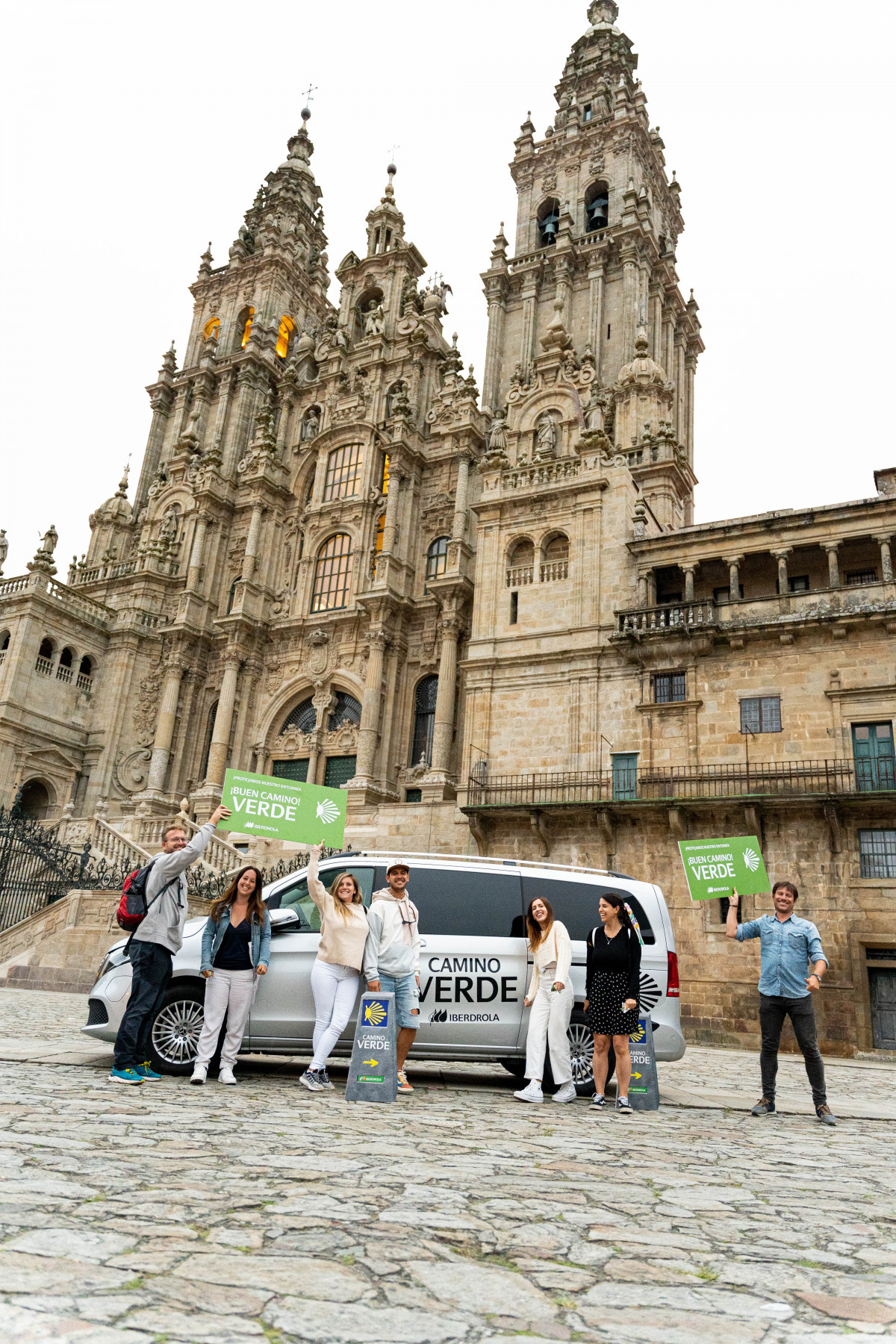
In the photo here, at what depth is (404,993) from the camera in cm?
846

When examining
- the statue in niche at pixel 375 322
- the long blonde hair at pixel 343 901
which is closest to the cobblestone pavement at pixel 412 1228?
the long blonde hair at pixel 343 901

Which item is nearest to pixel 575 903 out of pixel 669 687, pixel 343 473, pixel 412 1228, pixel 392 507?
pixel 412 1228

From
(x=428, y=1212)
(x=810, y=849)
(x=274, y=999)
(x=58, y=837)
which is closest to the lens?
(x=428, y=1212)

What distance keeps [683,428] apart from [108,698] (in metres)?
27.0

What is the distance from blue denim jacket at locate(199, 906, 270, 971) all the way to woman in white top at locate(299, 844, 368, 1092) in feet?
1.62

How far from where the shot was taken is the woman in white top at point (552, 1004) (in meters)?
8.53

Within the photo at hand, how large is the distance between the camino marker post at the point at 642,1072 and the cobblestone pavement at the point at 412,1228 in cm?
138

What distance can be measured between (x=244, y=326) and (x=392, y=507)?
1987cm

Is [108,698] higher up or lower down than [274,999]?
higher up

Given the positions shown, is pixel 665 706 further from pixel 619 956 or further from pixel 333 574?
pixel 333 574

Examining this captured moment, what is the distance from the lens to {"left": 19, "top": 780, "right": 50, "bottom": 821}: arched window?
36.8 m

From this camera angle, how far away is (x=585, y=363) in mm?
35719

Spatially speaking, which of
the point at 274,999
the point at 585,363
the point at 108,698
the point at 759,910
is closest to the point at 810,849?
the point at 759,910

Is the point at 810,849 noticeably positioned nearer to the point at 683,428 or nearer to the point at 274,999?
the point at 274,999
